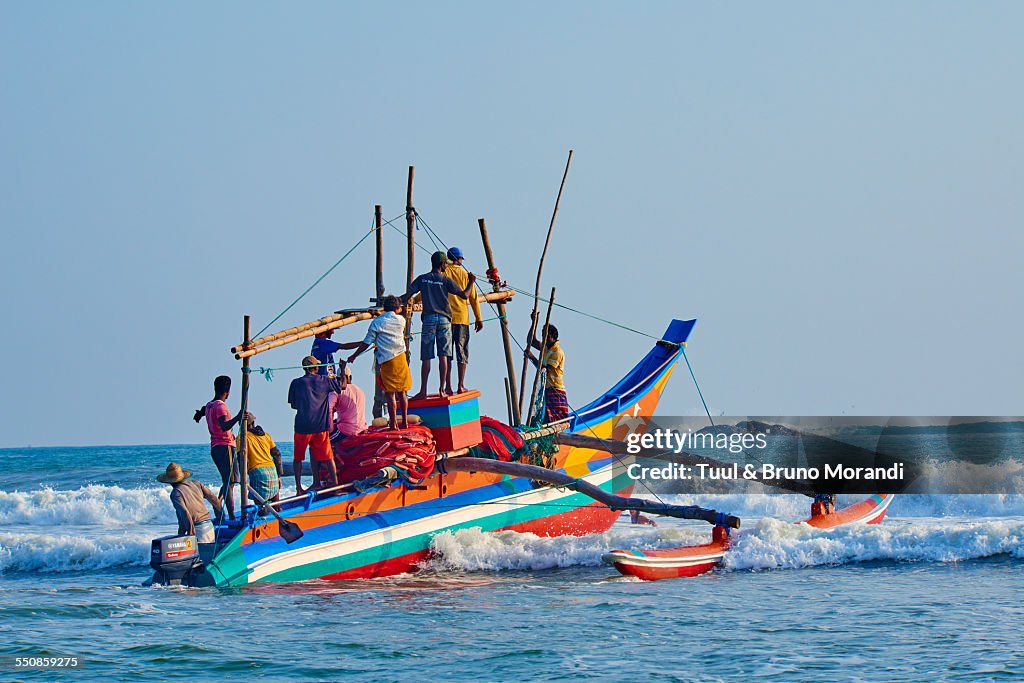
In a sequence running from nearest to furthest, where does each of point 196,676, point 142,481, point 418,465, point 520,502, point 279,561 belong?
point 196,676, point 279,561, point 418,465, point 520,502, point 142,481

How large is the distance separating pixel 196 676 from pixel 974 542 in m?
10.5

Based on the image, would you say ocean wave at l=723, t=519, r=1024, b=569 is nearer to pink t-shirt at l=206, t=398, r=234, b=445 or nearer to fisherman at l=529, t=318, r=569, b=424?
fisherman at l=529, t=318, r=569, b=424

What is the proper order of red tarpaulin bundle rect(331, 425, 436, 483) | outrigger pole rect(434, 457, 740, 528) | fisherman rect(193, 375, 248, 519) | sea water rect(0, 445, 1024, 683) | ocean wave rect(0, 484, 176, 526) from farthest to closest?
ocean wave rect(0, 484, 176, 526), red tarpaulin bundle rect(331, 425, 436, 483), outrigger pole rect(434, 457, 740, 528), fisherman rect(193, 375, 248, 519), sea water rect(0, 445, 1024, 683)

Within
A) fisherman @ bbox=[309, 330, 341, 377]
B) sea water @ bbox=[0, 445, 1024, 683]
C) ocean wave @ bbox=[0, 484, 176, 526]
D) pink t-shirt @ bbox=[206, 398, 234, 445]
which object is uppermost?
fisherman @ bbox=[309, 330, 341, 377]

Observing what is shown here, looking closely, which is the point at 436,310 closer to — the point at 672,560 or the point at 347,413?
the point at 347,413

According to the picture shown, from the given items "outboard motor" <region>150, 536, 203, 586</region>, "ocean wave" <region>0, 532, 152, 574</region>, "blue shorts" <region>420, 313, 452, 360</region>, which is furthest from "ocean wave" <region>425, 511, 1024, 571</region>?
"ocean wave" <region>0, 532, 152, 574</region>

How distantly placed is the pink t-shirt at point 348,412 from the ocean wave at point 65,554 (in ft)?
14.0

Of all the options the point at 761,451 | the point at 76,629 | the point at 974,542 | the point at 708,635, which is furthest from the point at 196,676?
the point at 761,451

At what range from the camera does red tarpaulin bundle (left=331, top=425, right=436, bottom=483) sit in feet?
49.6

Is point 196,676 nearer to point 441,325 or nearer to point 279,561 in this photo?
point 279,561

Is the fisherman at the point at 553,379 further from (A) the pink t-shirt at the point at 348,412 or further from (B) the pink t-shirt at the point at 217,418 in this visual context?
(B) the pink t-shirt at the point at 217,418

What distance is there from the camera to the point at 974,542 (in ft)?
53.3

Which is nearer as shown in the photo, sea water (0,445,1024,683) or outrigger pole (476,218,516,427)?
sea water (0,445,1024,683)

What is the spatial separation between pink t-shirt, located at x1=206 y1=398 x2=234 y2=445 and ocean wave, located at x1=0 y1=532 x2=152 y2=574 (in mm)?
4358
